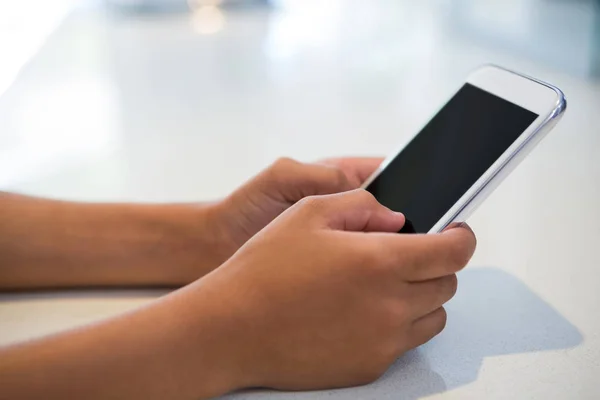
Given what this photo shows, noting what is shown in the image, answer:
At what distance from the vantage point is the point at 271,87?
3.76ft

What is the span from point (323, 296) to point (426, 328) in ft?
0.26

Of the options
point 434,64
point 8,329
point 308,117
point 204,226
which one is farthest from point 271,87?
point 8,329

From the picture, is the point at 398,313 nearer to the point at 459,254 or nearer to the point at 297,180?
the point at 459,254

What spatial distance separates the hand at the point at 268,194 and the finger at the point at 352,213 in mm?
114

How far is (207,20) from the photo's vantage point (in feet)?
5.98

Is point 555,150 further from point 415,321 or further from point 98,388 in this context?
point 98,388

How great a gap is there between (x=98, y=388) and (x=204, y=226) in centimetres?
20

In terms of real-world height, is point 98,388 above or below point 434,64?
below

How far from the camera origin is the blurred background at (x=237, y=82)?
786mm

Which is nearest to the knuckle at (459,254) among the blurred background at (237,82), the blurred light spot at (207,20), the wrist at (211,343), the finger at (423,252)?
the finger at (423,252)

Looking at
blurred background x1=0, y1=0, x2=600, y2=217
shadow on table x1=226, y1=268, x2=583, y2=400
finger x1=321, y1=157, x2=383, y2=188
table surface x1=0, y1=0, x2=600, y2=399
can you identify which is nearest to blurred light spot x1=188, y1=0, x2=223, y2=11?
blurred background x1=0, y1=0, x2=600, y2=217

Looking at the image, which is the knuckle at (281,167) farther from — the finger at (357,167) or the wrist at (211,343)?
the wrist at (211,343)

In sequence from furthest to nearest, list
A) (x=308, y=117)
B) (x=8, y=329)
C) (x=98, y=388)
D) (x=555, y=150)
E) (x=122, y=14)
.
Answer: (x=122, y=14), (x=308, y=117), (x=555, y=150), (x=8, y=329), (x=98, y=388)

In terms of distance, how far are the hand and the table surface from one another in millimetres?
78
